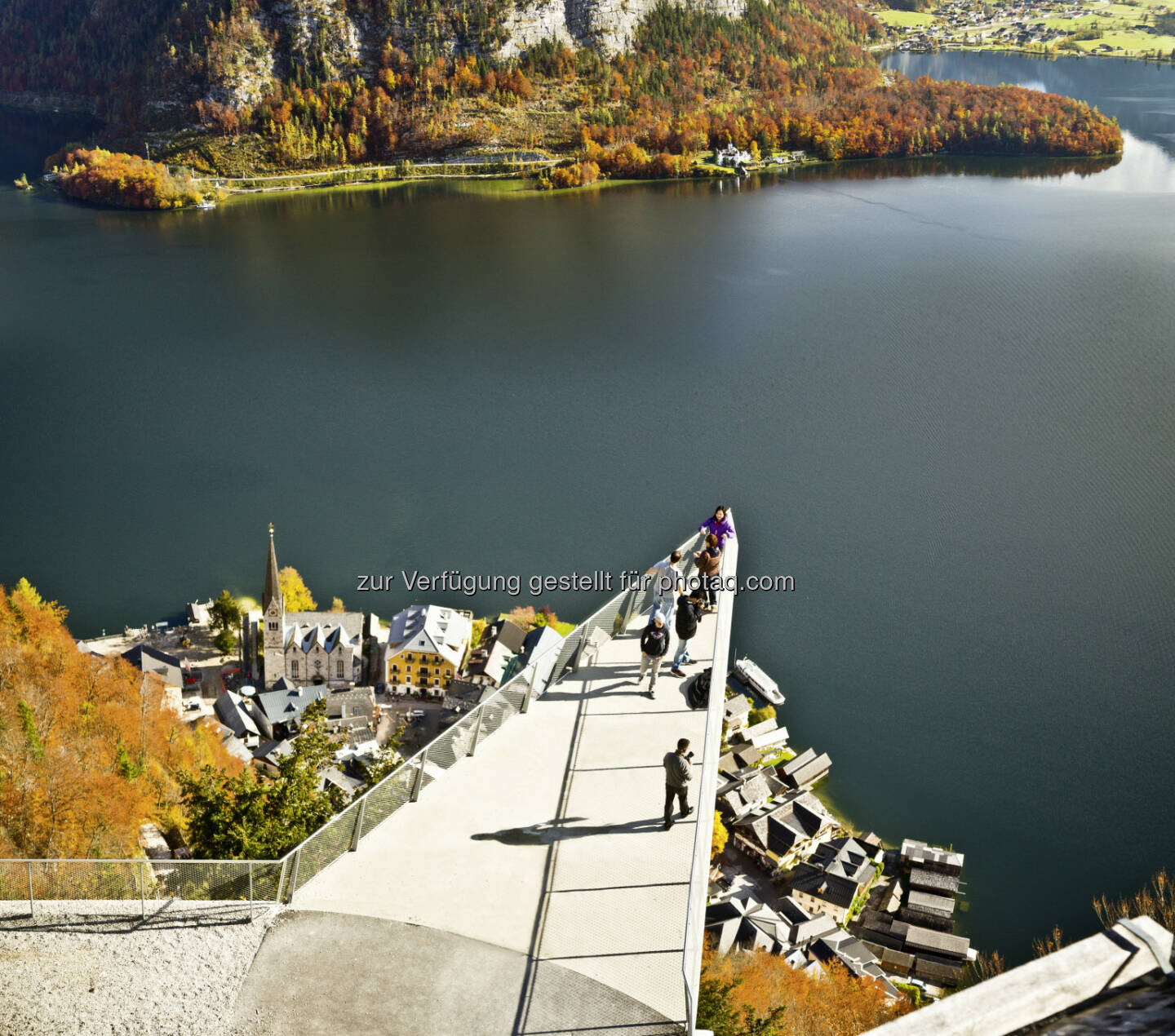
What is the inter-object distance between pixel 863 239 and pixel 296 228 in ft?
109

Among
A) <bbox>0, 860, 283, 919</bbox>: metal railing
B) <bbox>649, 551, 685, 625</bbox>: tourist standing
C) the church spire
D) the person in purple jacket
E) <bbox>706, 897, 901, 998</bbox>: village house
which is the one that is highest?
A: the person in purple jacket

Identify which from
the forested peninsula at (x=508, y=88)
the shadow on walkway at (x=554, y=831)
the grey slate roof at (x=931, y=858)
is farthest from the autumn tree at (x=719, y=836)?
the forested peninsula at (x=508, y=88)

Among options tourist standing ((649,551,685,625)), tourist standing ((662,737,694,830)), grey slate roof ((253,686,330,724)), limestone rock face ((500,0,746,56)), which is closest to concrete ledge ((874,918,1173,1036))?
tourist standing ((662,737,694,830))

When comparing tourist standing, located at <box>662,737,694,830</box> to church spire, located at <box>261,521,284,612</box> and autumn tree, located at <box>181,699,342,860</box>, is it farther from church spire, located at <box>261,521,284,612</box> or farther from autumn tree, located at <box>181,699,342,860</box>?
church spire, located at <box>261,521,284,612</box>

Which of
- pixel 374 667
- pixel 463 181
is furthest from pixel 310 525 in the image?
pixel 463 181

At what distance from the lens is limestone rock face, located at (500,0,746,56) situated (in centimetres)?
8194

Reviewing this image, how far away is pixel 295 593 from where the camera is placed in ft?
92.8

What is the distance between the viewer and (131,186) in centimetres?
7219

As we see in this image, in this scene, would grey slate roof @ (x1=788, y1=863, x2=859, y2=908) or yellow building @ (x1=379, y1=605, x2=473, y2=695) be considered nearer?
grey slate roof @ (x1=788, y1=863, x2=859, y2=908)

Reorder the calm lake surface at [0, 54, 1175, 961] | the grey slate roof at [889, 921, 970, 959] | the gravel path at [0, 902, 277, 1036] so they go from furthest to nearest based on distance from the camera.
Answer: the calm lake surface at [0, 54, 1175, 961] < the grey slate roof at [889, 921, 970, 959] < the gravel path at [0, 902, 277, 1036]

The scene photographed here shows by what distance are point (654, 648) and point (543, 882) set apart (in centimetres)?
239

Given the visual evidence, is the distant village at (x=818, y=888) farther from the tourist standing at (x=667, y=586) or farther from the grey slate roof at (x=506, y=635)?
the tourist standing at (x=667, y=586)

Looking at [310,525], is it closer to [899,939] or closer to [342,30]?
[899,939]

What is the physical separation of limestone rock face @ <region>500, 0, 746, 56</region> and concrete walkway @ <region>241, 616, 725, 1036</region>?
8195 cm
